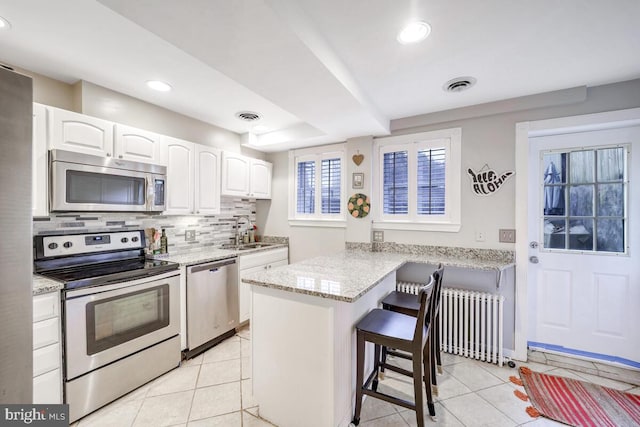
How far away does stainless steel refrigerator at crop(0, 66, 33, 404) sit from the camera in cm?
68

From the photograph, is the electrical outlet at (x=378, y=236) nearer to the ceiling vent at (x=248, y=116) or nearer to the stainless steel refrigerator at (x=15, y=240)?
the ceiling vent at (x=248, y=116)

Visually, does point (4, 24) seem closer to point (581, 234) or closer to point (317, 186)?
point (317, 186)

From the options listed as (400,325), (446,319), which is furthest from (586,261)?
(400,325)

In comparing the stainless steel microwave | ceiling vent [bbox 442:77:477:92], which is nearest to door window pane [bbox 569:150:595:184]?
ceiling vent [bbox 442:77:477:92]

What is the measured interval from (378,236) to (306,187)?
125 cm

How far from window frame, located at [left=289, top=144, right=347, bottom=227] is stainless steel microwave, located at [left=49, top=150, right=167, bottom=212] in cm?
171

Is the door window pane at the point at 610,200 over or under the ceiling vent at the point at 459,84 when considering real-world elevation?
under

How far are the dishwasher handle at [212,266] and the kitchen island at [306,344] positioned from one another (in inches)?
39.7

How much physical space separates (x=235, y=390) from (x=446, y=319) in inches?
79.6

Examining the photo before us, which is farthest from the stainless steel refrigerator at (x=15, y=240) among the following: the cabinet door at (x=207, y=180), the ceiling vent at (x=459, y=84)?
the ceiling vent at (x=459, y=84)

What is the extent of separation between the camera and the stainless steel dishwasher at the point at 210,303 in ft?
8.27

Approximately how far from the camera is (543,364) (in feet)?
7.91

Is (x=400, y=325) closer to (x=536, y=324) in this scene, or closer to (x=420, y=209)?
(x=420, y=209)

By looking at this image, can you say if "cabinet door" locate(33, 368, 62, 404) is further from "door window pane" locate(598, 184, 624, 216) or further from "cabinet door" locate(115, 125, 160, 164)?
"door window pane" locate(598, 184, 624, 216)
